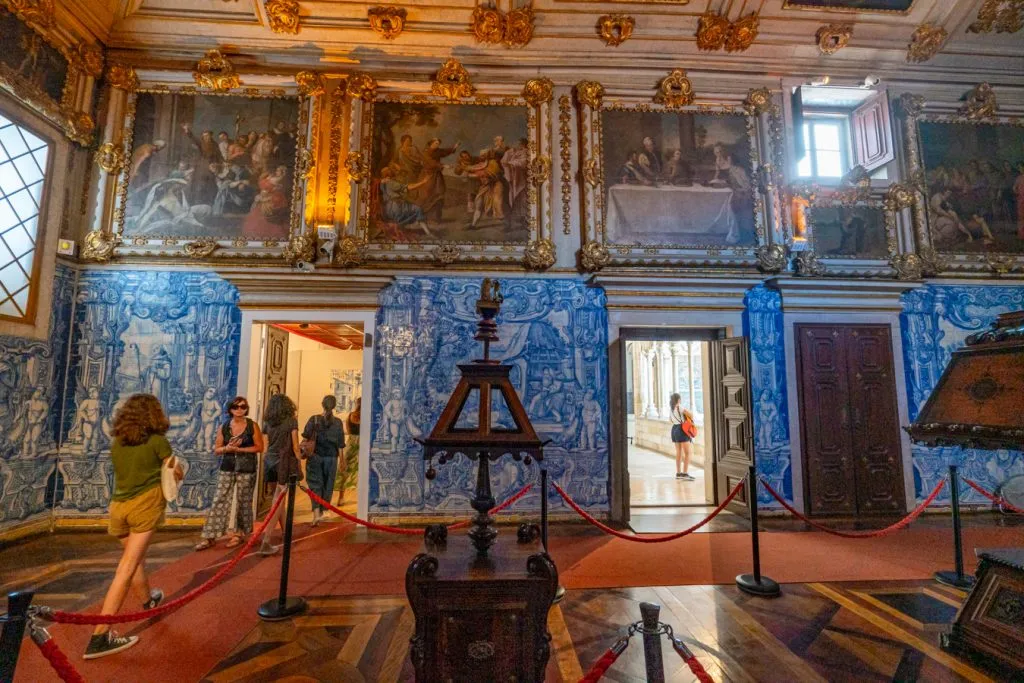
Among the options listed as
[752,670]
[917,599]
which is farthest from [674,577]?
[917,599]

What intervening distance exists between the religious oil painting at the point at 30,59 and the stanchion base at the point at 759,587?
10.4m

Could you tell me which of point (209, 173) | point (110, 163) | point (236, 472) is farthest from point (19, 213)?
point (236, 472)

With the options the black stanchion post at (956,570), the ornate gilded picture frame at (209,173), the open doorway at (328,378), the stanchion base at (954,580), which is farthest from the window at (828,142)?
the ornate gilded picture frame at (209,173)

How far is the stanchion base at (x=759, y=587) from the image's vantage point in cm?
427

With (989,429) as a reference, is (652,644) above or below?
below

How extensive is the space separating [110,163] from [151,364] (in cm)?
324

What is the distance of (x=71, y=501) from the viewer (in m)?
6.39

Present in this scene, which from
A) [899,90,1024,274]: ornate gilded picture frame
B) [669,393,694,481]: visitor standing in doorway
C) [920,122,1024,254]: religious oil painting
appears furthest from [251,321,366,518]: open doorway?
[920,122,1024,254]: religious oil painting

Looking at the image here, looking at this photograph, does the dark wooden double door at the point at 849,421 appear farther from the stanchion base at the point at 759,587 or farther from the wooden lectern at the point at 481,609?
the wooden lectern at the point at 481,609

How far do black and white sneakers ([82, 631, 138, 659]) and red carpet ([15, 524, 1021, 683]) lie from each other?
0.05 metres

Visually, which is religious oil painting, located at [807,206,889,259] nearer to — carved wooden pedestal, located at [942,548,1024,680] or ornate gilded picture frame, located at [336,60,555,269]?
ornate gilded picture frame, located at [336,60,555,269]

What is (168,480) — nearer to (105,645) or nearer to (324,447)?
(105,645)

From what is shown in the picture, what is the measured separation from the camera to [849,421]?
720 centimetres

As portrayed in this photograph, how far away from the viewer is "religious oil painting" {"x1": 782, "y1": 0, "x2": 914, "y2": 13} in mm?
7371
